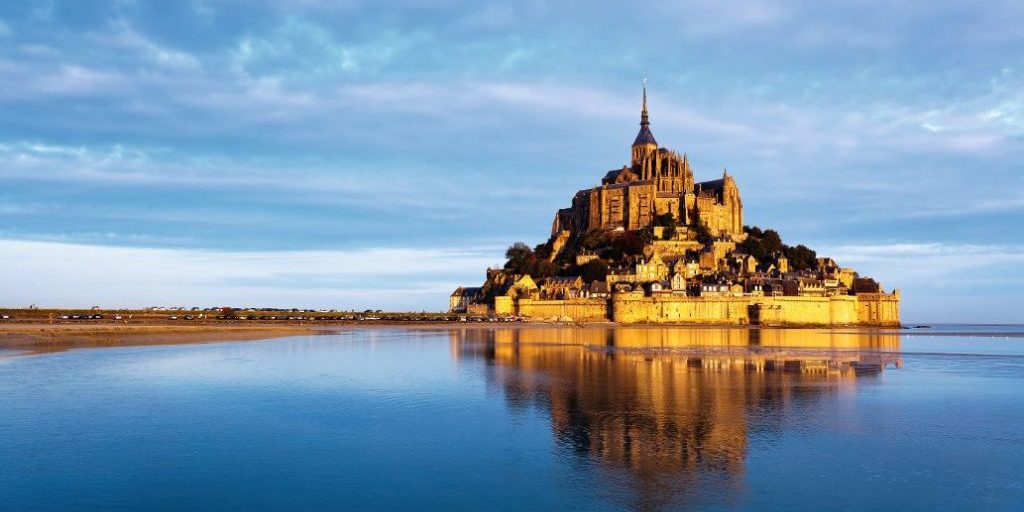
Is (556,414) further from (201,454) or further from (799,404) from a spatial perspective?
(201,454)

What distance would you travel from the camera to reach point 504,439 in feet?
52.6

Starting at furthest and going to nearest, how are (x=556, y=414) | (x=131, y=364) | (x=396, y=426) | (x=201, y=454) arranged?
1. (x=131, y=364)
2. (x=556, y=414)
3. (x=396, y=426)
4. (x=201, y=454)

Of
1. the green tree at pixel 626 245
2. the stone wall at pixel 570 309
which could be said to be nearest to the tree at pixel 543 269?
the green tree at pixel 626 245

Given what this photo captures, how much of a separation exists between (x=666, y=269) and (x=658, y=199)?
543 inches

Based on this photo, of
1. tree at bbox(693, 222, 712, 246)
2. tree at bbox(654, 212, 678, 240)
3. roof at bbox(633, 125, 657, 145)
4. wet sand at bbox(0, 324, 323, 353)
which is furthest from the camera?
roof at bbox(633, 125, 657, 145)

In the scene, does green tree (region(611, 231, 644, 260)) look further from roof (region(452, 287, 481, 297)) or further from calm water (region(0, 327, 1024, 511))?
calm water (region(0, 327, 1024, 511))

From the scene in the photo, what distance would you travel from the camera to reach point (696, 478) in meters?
12.7

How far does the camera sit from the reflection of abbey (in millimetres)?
91938

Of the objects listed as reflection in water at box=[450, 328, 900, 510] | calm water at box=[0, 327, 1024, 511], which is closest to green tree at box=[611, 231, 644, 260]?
reflection in water at box=[450, 328, 900, 510]

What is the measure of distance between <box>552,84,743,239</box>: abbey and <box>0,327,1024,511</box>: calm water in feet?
258

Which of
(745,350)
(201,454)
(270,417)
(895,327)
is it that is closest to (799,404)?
(270,417)

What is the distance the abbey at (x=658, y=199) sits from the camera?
353 ft

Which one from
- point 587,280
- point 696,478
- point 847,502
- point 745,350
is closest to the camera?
point 847,502

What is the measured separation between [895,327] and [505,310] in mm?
48558
